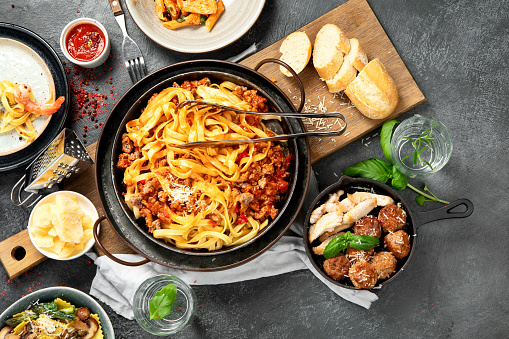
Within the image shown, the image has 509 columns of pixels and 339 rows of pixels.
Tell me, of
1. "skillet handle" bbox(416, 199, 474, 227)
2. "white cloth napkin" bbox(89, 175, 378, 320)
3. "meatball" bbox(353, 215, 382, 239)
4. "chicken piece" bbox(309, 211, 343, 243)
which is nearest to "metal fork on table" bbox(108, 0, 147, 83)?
"white cloth napkin" bbox(89, 175, 378, 320)

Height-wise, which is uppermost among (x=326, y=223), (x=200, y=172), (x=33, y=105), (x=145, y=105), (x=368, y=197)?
(x=33, y=105)

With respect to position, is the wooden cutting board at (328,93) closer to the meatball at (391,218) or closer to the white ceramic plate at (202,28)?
the white ceramic plate at (202,28)

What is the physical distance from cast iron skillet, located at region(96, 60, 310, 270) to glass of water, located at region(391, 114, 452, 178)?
4.04 feet

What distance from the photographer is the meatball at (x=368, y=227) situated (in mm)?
3949

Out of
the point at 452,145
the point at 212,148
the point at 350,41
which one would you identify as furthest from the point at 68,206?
the point at 452,145

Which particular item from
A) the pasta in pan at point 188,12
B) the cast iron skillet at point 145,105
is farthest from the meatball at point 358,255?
the pasta in pan at point 188,12

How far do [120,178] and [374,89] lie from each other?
107 inches

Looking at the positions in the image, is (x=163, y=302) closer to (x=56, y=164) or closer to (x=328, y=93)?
(x=56, y=164)

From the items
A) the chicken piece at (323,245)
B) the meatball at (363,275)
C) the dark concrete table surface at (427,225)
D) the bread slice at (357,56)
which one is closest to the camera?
the meatball at (363,275)

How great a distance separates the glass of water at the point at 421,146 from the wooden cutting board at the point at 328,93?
0.77ft

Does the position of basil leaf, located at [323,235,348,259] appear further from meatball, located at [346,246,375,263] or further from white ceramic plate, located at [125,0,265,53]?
white ceramic plate, located at [125,0,265,53]

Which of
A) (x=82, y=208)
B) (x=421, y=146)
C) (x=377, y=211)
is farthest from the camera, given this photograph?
(x=421, y=146)

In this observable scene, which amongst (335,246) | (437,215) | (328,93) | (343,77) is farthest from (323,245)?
(343,77)

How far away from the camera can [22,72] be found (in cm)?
436
